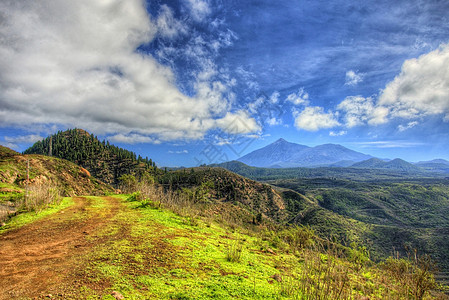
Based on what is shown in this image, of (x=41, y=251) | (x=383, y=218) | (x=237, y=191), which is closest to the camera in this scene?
(x=41, y=251)

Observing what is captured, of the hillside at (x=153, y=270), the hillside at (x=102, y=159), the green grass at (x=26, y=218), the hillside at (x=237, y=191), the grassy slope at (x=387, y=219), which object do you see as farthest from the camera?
the hillside at (x=102, y=159)

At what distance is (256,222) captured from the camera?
36938 mm

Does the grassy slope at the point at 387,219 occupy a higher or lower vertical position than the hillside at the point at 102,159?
lower

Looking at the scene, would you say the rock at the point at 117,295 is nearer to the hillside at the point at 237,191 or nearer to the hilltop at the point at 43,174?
the hilltop at the point at 43,174

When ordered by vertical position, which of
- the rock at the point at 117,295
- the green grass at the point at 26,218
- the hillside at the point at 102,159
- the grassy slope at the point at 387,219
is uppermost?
the hillside at the point at 102,159

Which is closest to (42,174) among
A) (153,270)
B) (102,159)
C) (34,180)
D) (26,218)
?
(34,180)

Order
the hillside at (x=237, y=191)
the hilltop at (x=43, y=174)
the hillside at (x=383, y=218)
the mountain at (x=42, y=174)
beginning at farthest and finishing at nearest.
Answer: the hillside at (x=237, y=191) < the hillside at (x=383, y=218) < the hilltop at (x=43, y=174) < the mountain at (x=42, y=174)

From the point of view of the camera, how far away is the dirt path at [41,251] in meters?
3.30

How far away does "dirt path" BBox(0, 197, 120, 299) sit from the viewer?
330cm

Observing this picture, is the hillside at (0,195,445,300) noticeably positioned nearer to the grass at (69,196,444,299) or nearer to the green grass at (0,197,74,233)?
the grass at (69,196,444,299)

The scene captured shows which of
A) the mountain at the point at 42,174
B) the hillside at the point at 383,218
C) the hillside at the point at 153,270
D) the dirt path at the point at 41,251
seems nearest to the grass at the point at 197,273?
the hillside at the point at 153,270

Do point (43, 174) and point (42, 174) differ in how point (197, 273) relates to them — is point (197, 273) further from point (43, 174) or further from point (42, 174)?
point (43, 174)

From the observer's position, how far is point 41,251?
479cm

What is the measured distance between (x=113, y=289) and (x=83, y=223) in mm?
5385
